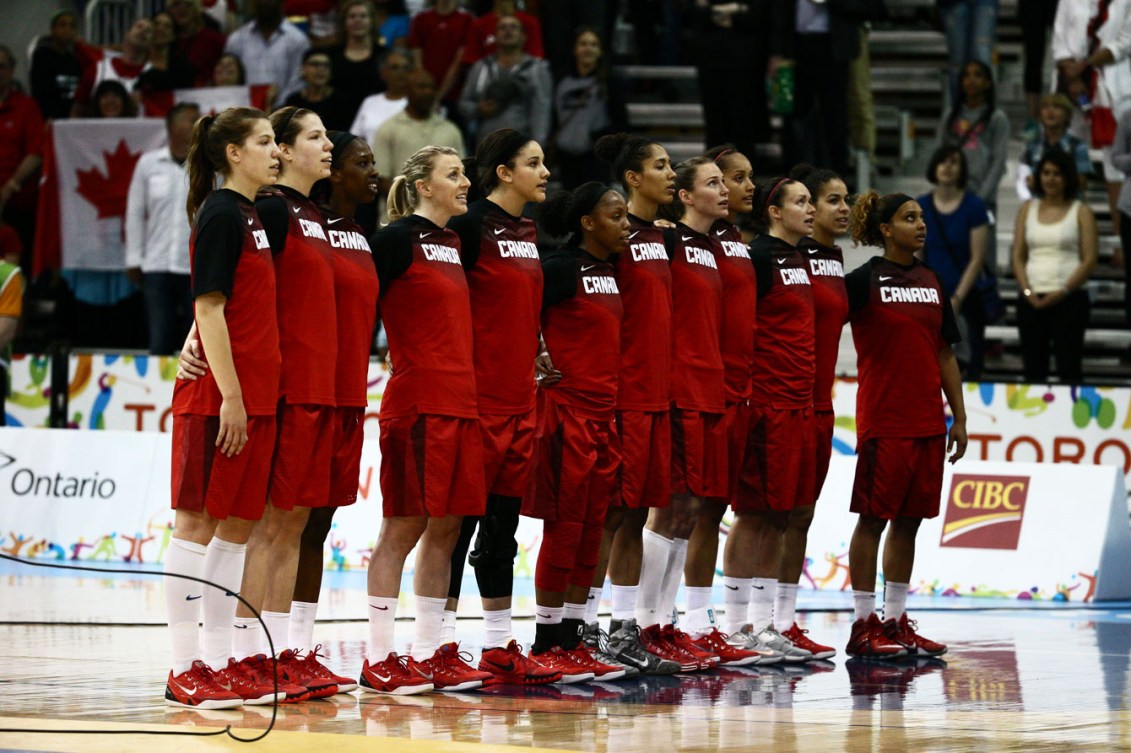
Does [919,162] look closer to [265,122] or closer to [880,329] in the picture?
[880,329]

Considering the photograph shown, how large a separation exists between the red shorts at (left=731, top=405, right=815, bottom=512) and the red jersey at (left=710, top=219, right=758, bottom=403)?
0.19 metres

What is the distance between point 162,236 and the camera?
597 inches

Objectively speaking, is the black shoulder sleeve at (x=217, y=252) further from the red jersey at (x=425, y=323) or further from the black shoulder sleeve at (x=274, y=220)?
the red jersey at (x=425, y=323)

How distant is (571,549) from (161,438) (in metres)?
6.19

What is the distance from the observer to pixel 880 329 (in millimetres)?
9414

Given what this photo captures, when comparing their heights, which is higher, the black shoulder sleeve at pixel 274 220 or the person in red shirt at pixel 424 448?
the black shoulder sleeve at pixel 274 220

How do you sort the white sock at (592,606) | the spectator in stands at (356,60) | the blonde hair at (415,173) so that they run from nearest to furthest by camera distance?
the blonde hair at (415,173) < the white sock at (592,606) < the spectator in stands at (356,60)

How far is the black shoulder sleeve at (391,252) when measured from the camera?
7.49m

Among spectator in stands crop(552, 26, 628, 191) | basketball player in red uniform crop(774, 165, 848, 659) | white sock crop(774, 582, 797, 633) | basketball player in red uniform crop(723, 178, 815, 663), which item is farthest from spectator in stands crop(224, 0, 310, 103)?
white sock crop(774, 582, 797, 633)

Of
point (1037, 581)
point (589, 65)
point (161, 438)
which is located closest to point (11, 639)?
point (161, 438)

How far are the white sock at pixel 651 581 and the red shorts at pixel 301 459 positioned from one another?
1.96m

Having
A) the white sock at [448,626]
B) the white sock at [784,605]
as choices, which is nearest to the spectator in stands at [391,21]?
the white sock at [784,605]

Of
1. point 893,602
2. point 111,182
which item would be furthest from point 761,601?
point 111,182

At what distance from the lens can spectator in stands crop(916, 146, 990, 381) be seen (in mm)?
13508
